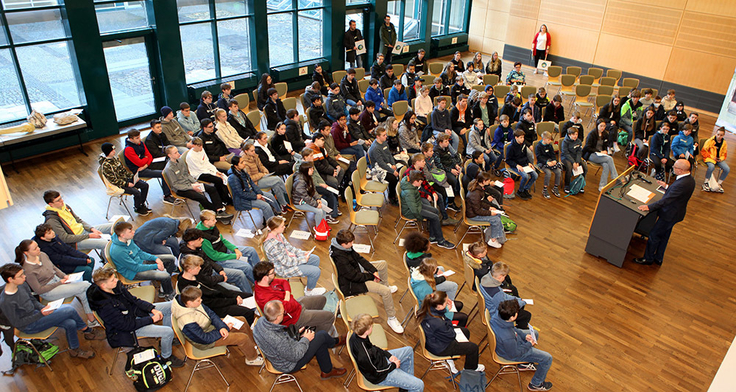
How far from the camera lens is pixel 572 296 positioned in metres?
6.85

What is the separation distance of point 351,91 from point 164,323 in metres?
8.05

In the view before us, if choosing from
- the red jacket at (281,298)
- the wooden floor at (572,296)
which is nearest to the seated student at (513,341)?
the wooden floor at (572,296)

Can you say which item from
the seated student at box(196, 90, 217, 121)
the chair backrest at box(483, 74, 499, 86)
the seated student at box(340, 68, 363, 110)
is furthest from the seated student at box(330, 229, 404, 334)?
the chair backrest at box(483, 74, 499, 86)

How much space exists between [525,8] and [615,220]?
13226mm

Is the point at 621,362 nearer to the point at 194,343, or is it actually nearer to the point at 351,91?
the point at 194,343

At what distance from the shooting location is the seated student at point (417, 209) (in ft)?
24.1

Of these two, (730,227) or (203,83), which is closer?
(730,227)

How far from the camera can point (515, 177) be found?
999 centimetres

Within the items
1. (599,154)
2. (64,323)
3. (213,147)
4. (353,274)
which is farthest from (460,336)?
(599,154)

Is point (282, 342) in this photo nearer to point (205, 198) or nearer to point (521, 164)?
point (205, 198)

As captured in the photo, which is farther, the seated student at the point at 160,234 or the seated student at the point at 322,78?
the seated student at the point at 322,78

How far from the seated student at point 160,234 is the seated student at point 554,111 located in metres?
8.37

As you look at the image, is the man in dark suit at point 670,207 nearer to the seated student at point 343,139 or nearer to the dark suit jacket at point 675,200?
the dark suit jacket at point 675,200

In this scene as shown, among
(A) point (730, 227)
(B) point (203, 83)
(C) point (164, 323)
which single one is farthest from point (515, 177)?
(B) point (203, 83)
